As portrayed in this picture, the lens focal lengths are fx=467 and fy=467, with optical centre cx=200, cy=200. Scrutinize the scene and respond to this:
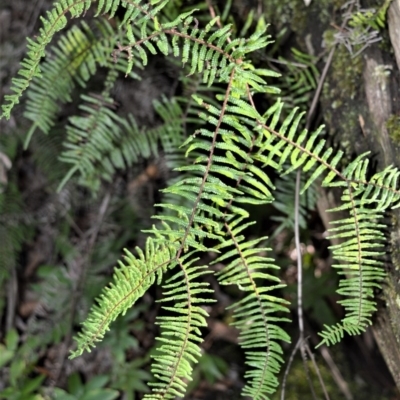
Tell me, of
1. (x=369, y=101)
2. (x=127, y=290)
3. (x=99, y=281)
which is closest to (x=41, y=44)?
(x=127, y=290)

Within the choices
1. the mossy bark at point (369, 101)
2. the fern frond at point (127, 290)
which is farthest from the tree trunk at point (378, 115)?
the fern frond at point (127, 290)

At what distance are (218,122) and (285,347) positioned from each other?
1750 mm

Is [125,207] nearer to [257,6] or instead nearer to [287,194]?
[287,194]

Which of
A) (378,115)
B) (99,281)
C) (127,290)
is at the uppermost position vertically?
(378,115)

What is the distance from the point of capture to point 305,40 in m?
1.61

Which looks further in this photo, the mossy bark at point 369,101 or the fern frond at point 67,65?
the fern frond at point 67,65

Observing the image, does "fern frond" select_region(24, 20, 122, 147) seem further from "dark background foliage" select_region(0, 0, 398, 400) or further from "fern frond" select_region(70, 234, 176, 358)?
"fern frond" select_region(70, 234, 176, 358)

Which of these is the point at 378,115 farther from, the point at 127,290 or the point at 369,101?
the point at 127,290

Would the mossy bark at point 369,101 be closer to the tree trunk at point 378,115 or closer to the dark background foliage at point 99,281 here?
the tree trunk at point 378,115

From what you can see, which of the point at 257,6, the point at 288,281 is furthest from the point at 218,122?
the point at 288,281

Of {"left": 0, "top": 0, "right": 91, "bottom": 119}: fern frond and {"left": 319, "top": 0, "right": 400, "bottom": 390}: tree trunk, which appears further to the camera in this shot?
{"left": 319, "top": 0, "right": 400, "bottom": 390}: tree trunk

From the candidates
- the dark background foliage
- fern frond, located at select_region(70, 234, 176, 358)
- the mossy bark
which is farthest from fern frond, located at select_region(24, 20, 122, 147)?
fern frond, located at select_region(70, 234, 176, 358)

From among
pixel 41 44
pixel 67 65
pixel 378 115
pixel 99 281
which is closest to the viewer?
pixel 41 44

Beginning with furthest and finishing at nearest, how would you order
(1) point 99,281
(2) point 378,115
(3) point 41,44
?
(1) point 99,281 < (2) point 378,115 < (3) point 41,44
